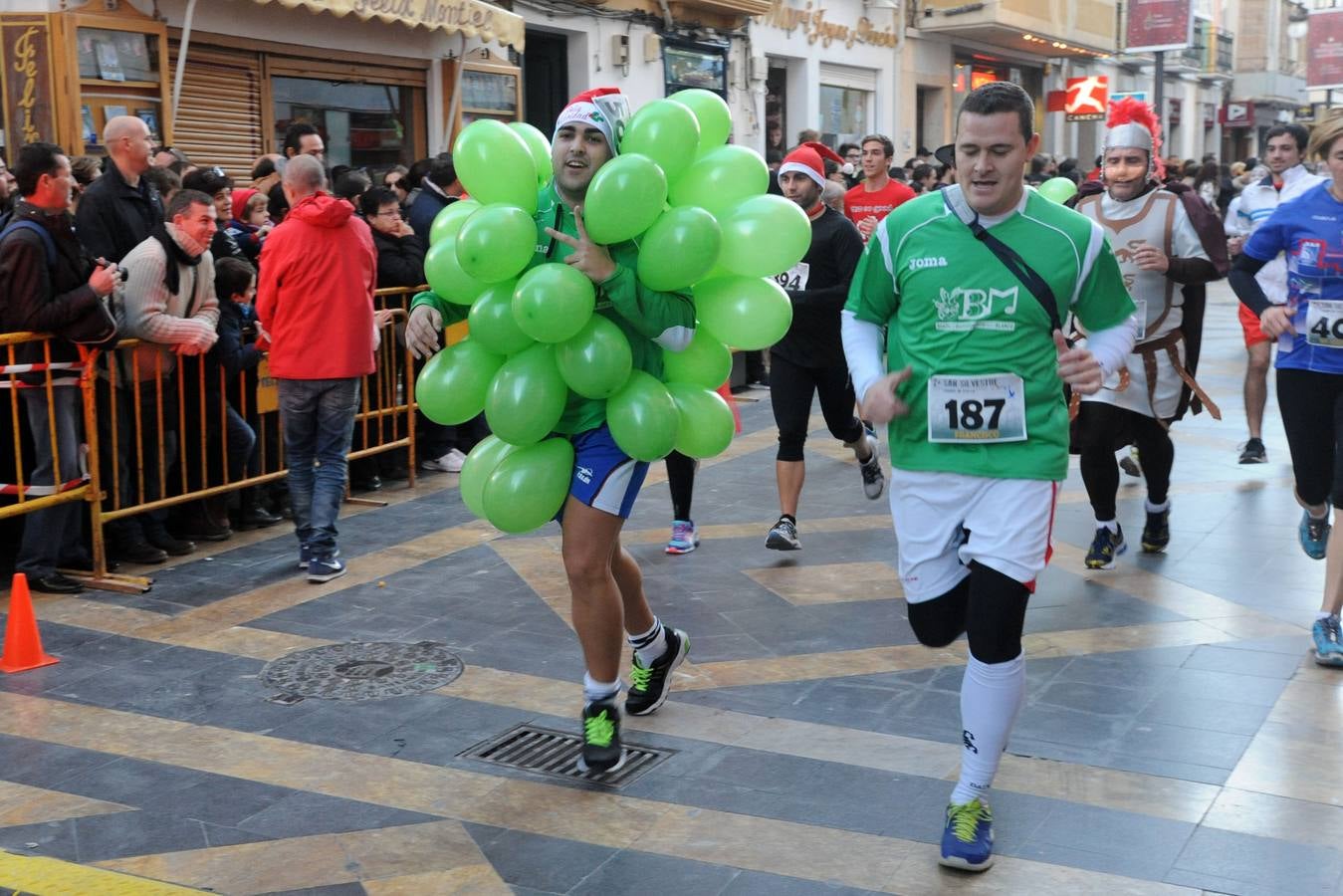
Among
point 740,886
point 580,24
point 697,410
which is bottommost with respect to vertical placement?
point 740,886

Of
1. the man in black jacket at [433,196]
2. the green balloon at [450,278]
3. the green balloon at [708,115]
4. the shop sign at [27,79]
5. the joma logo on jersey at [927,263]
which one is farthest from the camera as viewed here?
the shop sign at [27,79]

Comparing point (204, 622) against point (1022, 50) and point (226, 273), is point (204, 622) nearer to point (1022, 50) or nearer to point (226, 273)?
point (226, 273)

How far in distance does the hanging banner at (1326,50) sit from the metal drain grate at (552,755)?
3533 cm

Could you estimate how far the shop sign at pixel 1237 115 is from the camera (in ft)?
160

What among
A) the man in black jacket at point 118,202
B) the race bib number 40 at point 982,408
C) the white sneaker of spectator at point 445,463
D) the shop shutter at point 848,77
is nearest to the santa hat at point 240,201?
the man in black jacket at point 118,202

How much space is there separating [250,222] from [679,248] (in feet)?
19.1

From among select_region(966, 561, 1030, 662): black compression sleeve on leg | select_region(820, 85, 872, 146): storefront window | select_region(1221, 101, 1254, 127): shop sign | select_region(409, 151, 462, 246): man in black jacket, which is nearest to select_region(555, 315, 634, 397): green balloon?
select_region(966, 561, 1030, 662): black compression sleeve on leg

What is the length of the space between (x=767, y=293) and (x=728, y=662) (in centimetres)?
174

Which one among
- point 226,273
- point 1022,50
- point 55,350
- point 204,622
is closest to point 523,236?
point 204,622

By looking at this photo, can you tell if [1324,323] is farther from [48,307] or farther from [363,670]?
[48,307]

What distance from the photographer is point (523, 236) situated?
438cm

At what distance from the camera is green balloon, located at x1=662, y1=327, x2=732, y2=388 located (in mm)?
4823

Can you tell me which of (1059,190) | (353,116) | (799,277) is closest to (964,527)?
(1059,190)

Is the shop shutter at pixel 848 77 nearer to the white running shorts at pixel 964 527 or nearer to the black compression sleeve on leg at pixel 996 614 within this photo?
the white running shorts at pixel 964 527
